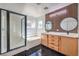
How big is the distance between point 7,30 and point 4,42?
209 mm

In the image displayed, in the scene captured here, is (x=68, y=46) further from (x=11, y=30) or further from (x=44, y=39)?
(x=11, y=30)

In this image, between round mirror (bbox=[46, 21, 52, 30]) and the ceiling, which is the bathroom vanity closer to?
round mirror (bbox=[46, 21, 52, 30])

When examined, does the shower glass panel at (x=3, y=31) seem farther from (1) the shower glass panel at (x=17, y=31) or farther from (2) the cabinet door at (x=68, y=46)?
(2) the cabinet door at (x=68, y=46)

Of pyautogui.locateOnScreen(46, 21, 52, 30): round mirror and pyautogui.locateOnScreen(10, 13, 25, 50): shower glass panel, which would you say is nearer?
pyautogui.locateOnScreen(10, 13, 25, 50): shower glass panel

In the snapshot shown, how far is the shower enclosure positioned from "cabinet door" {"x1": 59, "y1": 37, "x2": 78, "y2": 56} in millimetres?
745

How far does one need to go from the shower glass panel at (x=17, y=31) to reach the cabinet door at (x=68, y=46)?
0.74 m

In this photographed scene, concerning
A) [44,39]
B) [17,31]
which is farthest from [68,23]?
[17,31]

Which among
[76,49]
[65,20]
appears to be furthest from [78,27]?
[76,49]

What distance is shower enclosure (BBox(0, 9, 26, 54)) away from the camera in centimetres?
147

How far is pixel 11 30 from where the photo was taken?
151cm

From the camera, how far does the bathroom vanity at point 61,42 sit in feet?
5.16

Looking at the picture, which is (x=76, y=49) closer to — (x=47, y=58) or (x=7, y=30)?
(x=47, y=58)

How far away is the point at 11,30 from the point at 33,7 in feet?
1.80

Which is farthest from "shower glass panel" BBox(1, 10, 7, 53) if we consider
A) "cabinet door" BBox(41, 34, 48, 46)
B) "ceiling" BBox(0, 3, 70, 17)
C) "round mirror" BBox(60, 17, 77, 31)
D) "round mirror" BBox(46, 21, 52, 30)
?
"round mirror" BBox(60, 17, 77, 31)
